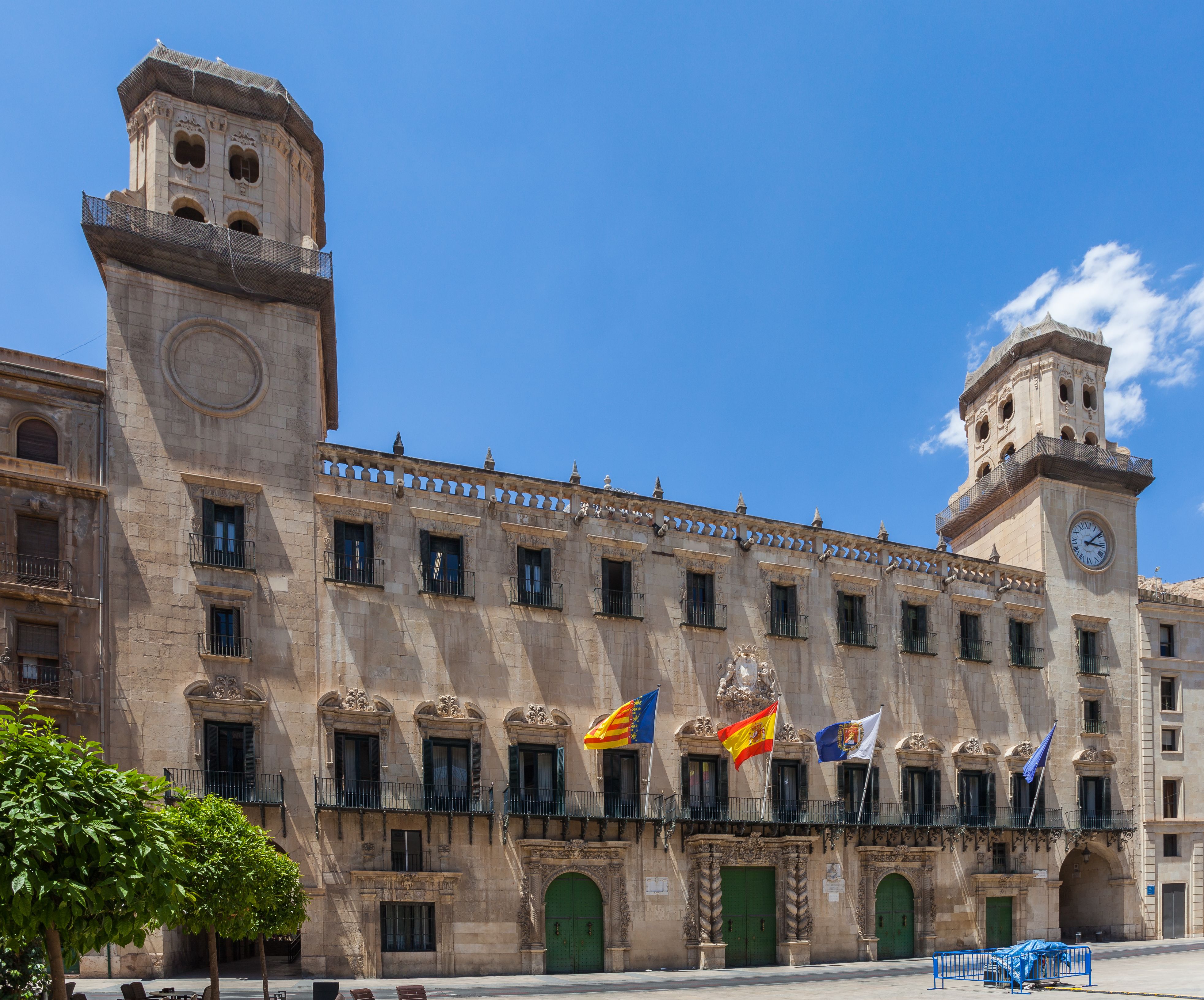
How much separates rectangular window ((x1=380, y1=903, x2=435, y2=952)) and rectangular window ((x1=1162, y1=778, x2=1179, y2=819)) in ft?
113

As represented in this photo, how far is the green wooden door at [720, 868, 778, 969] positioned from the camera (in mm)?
40281

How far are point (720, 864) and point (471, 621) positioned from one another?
12.5 m

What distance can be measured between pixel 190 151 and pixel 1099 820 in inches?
1801

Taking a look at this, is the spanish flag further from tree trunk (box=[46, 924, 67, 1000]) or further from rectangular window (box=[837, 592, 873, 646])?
tree trunk (box=[46, 924, 67, 1000])

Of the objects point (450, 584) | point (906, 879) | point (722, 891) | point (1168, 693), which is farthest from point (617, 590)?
point (1168, 693)

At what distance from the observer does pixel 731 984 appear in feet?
112

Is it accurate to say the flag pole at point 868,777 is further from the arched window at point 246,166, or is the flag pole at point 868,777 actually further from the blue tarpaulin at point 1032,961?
the arched window at point 246,166

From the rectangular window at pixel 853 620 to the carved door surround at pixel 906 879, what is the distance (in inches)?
314

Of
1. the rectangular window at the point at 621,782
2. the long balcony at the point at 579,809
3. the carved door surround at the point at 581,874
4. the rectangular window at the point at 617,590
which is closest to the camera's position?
the carved door surround at the point at 581,874

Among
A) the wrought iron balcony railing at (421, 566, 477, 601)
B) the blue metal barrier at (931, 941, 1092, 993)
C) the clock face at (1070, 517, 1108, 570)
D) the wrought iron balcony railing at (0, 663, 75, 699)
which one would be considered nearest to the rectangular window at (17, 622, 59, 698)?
the wrought iron balcony railing at (0, 663, 75, 699)

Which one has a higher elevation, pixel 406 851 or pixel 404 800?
pixel 404 800

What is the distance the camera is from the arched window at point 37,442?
33.6 metres

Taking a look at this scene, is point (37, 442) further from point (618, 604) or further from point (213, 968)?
point (618, 604)

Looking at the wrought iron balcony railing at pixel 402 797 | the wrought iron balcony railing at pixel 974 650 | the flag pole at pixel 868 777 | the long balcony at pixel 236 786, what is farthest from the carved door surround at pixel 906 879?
the long balcony at pixel 236 786
